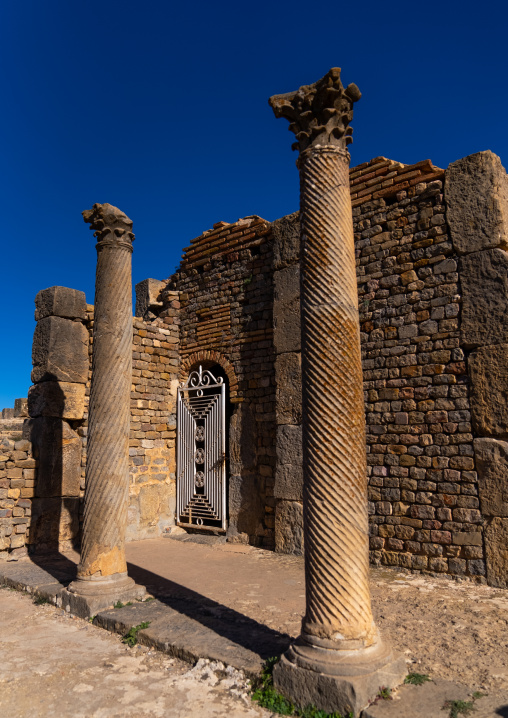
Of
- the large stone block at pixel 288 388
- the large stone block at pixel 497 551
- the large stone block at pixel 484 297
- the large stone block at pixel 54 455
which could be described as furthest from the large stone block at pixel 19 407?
the large stone block at pixel 497 551

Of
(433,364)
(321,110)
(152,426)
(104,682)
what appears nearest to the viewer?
(104,682)

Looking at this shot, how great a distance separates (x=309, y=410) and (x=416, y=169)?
4.55 metres

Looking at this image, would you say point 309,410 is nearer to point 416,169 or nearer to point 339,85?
point 339,85

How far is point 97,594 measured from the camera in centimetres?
482

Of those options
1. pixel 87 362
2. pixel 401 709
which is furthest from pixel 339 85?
pixel 87 362

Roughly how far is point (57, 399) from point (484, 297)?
6041mm

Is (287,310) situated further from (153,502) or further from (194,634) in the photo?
(194,634)

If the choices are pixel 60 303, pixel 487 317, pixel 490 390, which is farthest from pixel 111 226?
pixel 490 390

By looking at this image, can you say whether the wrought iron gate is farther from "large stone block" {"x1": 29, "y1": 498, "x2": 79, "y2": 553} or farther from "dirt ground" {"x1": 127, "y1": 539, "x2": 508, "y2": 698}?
"large stone block" {"x1": 29, "y1": 498, "x2": 79, "y2": 553}

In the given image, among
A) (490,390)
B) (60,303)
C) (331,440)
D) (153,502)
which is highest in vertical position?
(60,303)

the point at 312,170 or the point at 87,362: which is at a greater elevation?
the point at 312,170

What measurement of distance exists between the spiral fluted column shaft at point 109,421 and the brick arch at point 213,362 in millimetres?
3134

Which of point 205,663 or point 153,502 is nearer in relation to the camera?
point 205,663

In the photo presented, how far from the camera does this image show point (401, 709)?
2.73 m
